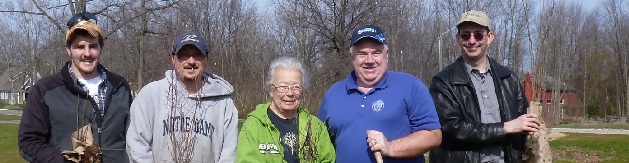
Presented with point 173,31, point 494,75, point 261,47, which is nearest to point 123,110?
point 173,31

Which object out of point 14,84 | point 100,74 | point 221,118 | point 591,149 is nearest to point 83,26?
point 100,74

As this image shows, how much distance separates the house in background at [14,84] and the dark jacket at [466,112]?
5849cm

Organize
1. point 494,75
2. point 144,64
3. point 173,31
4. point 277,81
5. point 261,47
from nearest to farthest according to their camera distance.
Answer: point 277,81
point 494,75
point 173,31
point 144,64
point 261,47

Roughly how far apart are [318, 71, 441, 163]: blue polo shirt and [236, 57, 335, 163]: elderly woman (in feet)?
0.47

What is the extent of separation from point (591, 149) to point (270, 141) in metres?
16.3

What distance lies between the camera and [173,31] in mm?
4844

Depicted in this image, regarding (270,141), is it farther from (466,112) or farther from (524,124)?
(524,124)

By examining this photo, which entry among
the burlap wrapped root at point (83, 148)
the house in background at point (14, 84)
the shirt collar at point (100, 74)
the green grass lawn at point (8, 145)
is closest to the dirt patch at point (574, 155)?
the green grass lawn at point (8, 145)

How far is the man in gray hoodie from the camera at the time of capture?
387cm

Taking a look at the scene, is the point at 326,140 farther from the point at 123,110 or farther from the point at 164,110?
the point at 123,110

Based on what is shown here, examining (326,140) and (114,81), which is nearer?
(326,140)

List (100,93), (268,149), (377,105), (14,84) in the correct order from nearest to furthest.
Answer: (268,149) → (377,105) → (100,93) → (14,84)

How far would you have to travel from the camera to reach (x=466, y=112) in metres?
4.43

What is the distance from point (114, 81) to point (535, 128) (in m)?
2.77
